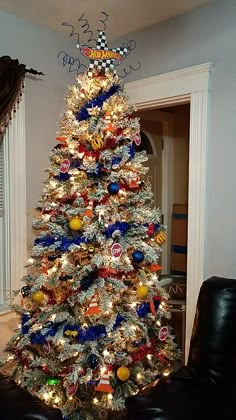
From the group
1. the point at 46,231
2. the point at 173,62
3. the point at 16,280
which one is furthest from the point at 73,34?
the point at 16,280

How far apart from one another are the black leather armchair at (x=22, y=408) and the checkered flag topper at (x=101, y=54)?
1694mm

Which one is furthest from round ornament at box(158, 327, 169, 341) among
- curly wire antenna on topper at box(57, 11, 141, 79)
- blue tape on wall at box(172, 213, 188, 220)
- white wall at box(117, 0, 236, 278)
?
blue tape on wall at box(172, 213, 188, 220)

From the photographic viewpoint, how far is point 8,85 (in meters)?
2.31

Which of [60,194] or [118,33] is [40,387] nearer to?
[60,194]

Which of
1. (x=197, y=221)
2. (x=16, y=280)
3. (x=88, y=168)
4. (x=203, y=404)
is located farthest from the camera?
(x=16, y=280)

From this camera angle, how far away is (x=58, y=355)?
1866mm

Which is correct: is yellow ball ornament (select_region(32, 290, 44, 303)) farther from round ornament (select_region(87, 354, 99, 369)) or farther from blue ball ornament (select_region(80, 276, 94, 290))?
round ornament (select_region(87, 354, 99, 369))

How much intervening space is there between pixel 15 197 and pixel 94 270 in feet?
3.38

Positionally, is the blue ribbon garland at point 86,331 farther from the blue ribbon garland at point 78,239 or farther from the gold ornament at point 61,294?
the blue ribbon garland at point 78,239

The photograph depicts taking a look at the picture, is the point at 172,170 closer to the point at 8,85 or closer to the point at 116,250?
the point at 8,85

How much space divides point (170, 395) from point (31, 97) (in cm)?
220

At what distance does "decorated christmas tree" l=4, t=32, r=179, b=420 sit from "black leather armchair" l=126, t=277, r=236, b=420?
12.5 inches

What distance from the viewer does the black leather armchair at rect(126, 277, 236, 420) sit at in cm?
137

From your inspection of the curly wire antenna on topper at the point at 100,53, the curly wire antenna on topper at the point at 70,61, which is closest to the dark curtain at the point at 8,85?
the curly wire antenna on topper at the point at 100,53
